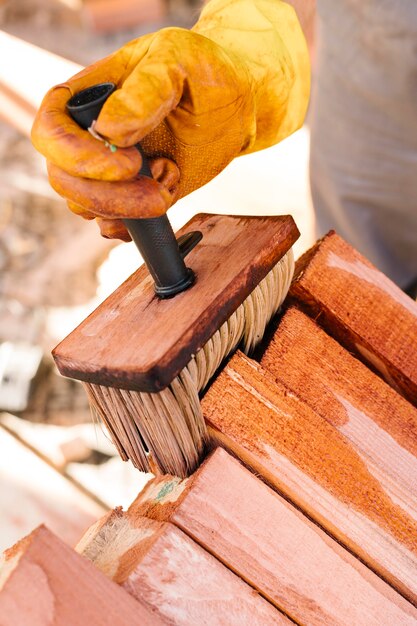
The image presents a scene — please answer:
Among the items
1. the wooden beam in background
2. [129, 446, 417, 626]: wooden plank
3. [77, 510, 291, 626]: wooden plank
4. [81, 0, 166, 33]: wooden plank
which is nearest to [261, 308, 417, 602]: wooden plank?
[129, 446, 417, 626]: wooden plank

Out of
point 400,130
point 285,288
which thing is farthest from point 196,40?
point 400,130

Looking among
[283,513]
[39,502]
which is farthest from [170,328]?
[39,502]

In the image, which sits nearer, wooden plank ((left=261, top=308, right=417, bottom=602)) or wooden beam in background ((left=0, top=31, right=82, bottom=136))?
wooden plank ((left=261, top=308, right=417, bottom=602))

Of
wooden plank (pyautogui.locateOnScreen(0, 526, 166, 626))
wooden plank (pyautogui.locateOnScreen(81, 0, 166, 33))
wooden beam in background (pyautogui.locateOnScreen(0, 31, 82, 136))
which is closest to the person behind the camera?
wooden plank (pyautogui.locateOnScreen(0, 526, 166, 626))

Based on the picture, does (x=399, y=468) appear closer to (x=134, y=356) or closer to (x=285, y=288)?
(x=285, y=288)

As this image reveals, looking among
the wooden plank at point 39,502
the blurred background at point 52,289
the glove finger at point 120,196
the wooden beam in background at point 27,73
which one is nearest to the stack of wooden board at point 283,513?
the glove finger at point 120,196

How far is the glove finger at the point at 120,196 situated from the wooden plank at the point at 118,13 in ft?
16.6

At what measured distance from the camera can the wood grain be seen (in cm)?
76

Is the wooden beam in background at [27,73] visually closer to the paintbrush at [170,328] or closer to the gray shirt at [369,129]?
the gray shirt at [369,129]

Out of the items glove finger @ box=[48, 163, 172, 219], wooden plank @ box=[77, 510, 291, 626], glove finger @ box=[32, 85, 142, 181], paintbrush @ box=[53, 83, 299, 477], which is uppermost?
glove finger @ box=[32, 85, 142, 181]

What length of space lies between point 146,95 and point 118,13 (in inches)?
201

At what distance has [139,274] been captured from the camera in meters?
1.00

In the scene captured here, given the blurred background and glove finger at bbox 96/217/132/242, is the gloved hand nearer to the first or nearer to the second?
glove finger at bbox 96/217/132/242

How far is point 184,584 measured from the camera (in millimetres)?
729
